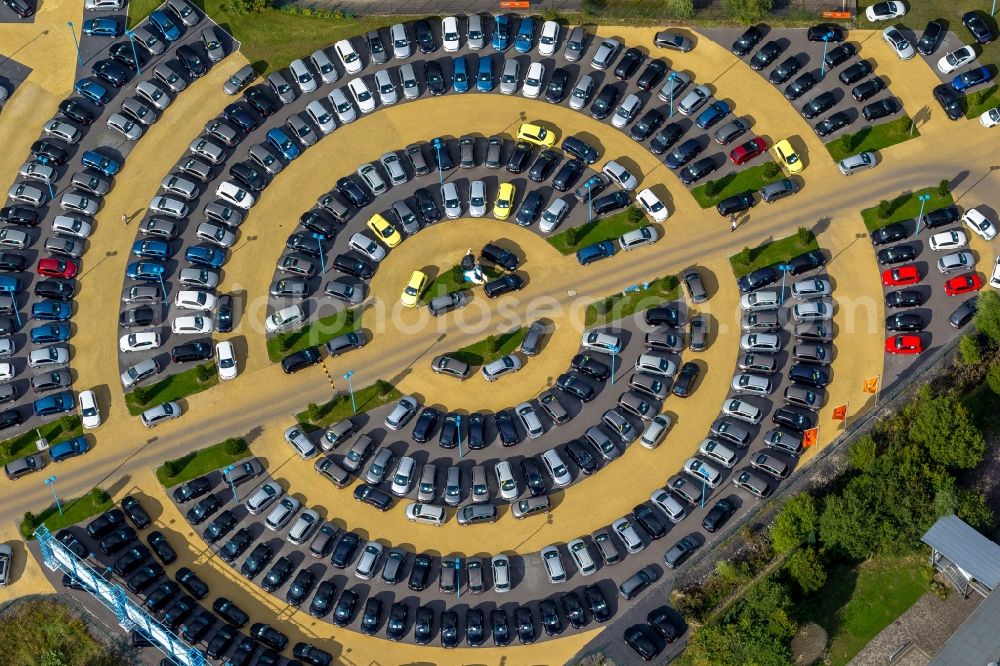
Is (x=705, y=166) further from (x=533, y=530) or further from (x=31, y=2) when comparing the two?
(x=31, y=2)

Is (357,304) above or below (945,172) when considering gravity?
below

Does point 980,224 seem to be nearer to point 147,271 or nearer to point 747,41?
point 747,41

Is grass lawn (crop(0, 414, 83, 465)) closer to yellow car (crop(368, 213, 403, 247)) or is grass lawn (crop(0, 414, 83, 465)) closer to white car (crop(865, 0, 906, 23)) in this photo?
yellow car (crop(368, 213, 403, 247))

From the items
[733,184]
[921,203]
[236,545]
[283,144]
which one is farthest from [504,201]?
[236,545]

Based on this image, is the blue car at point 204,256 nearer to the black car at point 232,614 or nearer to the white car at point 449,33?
the white car at point 449,33

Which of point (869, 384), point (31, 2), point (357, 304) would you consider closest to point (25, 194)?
point (31, 2)

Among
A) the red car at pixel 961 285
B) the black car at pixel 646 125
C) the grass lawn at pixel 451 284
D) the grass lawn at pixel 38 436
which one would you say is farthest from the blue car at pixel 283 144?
the red car at pixel 961 285
